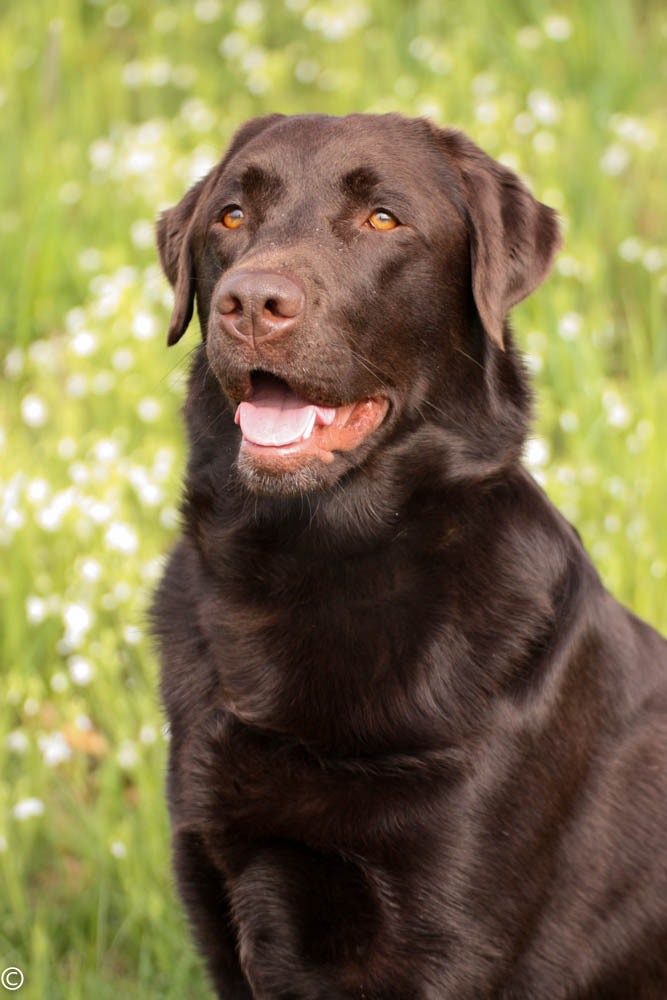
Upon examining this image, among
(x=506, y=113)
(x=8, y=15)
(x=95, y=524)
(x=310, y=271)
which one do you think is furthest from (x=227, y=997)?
(x=8, y=15)

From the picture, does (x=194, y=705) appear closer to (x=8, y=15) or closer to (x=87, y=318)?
(x=87, y=318)

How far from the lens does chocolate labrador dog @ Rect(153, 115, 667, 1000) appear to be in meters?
2.38

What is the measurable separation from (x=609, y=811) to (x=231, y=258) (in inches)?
53.2

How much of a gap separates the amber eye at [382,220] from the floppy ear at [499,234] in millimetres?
179

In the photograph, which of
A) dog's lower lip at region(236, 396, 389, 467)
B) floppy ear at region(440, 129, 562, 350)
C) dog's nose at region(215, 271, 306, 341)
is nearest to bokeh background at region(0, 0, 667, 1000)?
floppy ear at region(440, 129, 562, 350)

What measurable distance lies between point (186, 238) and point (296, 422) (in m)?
0.66

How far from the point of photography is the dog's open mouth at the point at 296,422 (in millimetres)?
→ 2516

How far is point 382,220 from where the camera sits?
265 centimetres

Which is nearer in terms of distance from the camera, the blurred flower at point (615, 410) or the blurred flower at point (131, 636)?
the blurred flower at point (131, 636)

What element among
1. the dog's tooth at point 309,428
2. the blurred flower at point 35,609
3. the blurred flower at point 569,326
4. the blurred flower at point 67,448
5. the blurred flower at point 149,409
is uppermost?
the dog's tooth at point 309,428

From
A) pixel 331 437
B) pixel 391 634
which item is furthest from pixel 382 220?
pixel 391 634

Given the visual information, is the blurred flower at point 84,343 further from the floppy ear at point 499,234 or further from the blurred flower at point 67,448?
the floppy ear at point 499,234

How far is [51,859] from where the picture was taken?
3613 mm

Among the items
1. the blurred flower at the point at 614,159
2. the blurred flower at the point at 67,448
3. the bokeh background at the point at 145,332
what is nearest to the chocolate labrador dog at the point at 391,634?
the bokeh background at the point at 145,332
